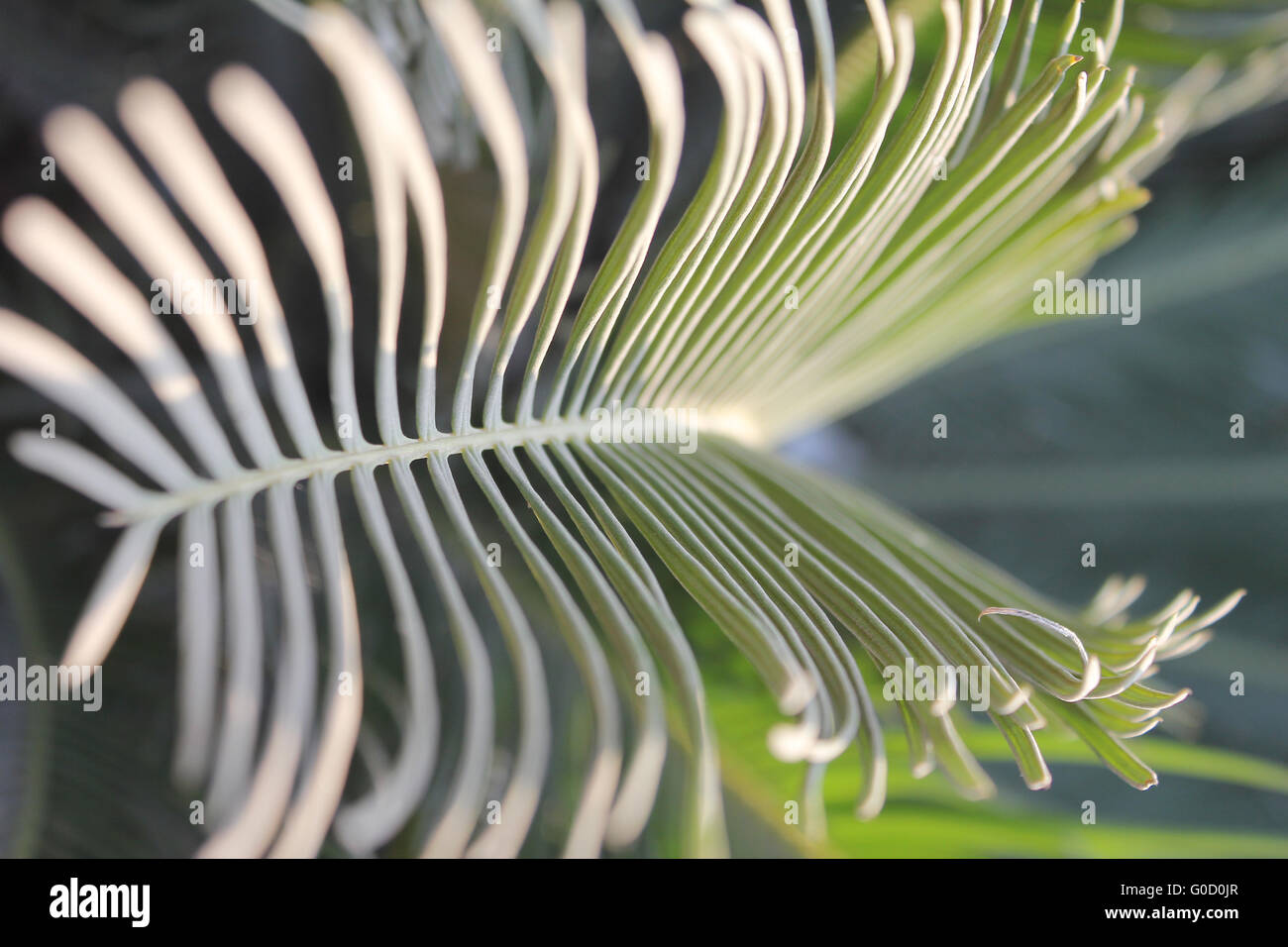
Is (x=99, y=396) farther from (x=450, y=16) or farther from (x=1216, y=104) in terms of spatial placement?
(x=1216, y=104)

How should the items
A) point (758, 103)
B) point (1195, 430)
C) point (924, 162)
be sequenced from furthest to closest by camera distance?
1. point (1195, 430)
2. point (924, 162)
3. point (758, 103)

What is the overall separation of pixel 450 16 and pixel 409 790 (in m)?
0.21

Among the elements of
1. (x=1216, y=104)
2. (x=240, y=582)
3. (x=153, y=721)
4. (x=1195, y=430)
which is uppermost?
(x=1216, y=104)

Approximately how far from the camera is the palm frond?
0.24 meters

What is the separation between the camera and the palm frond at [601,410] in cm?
24

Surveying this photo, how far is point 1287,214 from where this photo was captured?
114cm

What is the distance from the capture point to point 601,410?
46cm

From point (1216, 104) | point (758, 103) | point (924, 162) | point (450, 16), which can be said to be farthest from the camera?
point (1216, 104)

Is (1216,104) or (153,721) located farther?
(1216,104)

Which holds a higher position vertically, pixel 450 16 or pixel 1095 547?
pixel 450 16

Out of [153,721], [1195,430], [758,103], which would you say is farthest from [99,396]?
[1195,430]

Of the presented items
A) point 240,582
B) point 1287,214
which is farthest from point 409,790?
point 1287,214

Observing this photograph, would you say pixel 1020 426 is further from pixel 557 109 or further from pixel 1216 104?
pixel 557 109

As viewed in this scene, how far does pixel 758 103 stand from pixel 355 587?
497mm
